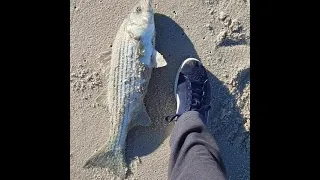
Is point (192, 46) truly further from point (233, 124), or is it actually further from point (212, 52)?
point (233, 124)

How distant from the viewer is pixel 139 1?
3.05m

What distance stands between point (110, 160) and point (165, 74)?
745mm

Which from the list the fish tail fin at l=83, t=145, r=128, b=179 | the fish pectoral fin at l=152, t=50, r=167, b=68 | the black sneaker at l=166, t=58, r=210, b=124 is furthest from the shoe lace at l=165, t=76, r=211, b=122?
the fish tail fin at l=83, t=145, r=128, b=179

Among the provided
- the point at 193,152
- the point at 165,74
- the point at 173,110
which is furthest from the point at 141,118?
the point at 193,152

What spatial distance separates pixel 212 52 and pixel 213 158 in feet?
2.87

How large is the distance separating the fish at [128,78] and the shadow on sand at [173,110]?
0.35ft

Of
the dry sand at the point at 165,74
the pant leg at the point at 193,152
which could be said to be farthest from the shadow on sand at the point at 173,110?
the pant leg at the point at 193,152

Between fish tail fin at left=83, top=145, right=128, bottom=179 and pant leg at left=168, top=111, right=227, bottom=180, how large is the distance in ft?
1.38

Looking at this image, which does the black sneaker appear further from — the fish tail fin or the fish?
the fish tail fin

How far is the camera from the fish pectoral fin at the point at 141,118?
2.97 m

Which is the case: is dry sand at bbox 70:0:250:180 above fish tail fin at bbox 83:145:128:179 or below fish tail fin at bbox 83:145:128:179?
above

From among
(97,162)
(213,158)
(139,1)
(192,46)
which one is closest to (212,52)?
(192,46)

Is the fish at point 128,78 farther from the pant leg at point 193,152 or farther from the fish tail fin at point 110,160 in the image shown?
the pant leg at point 193,152

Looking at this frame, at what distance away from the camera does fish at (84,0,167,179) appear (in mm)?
2854
